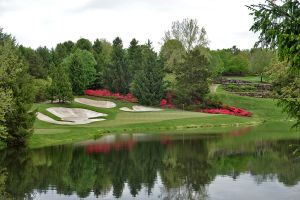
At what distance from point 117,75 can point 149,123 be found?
98.5 ft

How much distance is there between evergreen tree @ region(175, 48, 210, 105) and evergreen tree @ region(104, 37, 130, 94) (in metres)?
11.8

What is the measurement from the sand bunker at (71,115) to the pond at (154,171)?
14.5 m

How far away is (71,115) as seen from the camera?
60812 millimetres

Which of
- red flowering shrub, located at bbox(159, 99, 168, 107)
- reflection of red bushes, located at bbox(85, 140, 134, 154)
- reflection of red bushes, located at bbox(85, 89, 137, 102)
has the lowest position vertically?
reflection of red bushes, located at bbox(85, 140, 134, 154)

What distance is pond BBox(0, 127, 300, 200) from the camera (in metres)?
21.4

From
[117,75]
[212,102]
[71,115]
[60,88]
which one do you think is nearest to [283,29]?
[71,115]

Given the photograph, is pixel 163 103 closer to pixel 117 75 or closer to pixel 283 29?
pixel 117 75

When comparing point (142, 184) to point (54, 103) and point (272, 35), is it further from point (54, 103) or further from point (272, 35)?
point (54, 103)

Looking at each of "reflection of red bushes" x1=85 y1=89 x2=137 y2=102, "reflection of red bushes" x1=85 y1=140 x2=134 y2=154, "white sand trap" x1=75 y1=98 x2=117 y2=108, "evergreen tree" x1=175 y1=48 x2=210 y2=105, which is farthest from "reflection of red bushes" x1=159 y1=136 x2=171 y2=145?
"reflection of red bushes" x1=85 y1=89 x2=137 y2=102

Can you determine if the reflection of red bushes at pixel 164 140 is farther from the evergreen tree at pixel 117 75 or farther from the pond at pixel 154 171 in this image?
the evergreen tree at pixel 117 75

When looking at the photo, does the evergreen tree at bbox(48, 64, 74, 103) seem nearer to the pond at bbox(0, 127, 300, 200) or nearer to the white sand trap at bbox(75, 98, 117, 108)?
the white sand trap at bbox(75, 98, 117, 108)

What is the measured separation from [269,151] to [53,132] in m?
23.1

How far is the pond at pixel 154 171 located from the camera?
21406mm

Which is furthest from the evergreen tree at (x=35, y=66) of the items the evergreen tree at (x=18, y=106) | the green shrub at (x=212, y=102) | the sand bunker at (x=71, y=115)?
the evergreen tree at (x=18, y=106)
